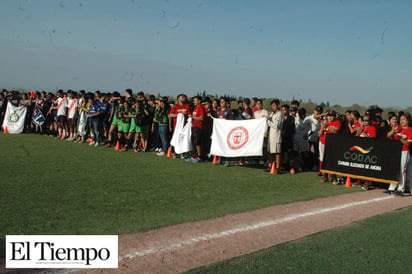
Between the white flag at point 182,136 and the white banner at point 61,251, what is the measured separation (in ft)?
29.8

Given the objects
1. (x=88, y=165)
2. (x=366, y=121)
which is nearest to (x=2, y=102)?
(x=88, y=165)

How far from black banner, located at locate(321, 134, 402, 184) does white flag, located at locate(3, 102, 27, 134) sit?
16.2 metres

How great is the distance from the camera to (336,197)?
9.63 metres

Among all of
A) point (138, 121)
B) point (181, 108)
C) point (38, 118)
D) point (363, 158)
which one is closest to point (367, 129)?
point (363, 158)

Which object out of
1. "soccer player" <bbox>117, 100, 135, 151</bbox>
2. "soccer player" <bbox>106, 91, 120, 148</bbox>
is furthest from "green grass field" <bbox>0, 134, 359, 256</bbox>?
"soccer player" <bbox>106, 91, 120, 148</bbox>

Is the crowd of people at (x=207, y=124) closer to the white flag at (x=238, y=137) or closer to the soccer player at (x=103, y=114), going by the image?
the soccer player at (x=103, y=114)

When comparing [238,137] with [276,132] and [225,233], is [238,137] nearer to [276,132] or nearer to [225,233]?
[276,132]

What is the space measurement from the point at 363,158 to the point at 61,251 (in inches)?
338

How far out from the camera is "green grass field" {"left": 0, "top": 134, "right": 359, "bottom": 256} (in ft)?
21.2

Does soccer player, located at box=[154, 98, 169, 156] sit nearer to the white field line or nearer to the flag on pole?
the white field line

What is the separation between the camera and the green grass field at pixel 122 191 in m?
6.48

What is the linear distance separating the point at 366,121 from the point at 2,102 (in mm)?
18846

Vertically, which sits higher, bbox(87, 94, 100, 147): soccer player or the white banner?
bbox(87, 94, 100, 147): soccer player

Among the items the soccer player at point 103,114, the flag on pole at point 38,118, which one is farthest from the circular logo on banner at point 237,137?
the flag on pole at point 38,118
